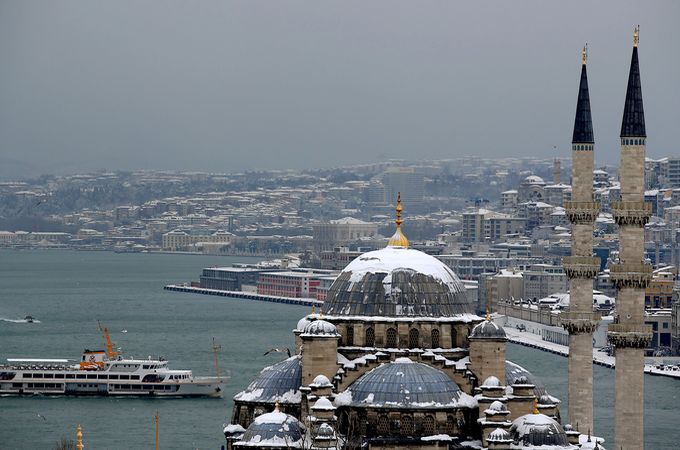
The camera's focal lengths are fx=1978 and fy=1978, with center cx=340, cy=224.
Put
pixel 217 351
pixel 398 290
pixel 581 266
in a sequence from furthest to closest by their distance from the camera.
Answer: pixel 217 351 < pixel 581 266 < pixel 398 290

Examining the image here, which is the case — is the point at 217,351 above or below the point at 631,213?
below

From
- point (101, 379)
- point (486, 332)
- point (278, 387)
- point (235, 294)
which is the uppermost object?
point (486, 332)

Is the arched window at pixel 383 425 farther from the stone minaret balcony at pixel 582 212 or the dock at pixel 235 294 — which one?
the dock at pixel 235 294

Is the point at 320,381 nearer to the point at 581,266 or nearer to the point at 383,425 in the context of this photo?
the point at 383,425

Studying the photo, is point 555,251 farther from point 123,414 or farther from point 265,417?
point 265,417

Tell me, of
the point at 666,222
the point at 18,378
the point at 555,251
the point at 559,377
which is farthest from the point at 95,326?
the point at 666,222

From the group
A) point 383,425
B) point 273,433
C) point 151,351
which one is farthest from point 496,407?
point 151,351
